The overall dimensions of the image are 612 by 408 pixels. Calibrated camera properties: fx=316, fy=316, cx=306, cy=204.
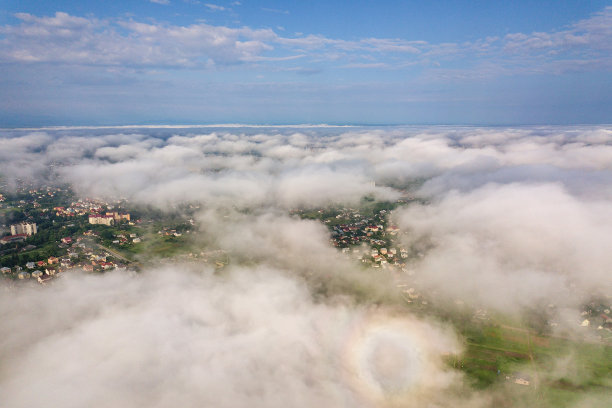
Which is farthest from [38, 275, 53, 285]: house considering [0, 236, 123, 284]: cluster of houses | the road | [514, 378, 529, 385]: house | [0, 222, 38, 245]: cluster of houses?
[514, 378, 529, 385]: house

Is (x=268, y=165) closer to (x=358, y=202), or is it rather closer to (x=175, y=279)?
(x=358, y=202)

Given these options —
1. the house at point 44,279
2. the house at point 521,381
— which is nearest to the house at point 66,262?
the house at point 44,279

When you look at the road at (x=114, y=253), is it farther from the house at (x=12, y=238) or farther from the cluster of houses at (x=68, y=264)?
the house at (x=12, y=238)

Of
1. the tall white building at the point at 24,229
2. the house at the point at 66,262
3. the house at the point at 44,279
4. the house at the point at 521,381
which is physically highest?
the tall white building at the point at 24,229

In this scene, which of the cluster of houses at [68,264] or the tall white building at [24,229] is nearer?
the cluster of houses at [68,264]

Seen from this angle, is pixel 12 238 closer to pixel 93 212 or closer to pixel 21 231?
pixel 21 231

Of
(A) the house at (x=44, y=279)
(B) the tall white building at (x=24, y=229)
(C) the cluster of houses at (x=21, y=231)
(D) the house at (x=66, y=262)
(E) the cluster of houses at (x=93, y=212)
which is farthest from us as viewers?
(E) the cluster of houses at (x=93, y=212)

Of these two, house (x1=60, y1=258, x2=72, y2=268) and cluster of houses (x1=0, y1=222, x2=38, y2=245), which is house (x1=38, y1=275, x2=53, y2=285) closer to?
house (x1=60, y1=258, x2=72, y2=268)

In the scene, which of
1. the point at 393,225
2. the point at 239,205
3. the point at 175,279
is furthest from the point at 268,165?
the point at 175,279
